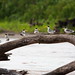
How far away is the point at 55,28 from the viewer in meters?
38.2

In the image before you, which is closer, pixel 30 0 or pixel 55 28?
pixel 55 28

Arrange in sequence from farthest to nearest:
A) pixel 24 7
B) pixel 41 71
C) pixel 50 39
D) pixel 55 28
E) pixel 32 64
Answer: pixel 24 7, pixel 55 28, pixel 32 64, pixel 41 71, pixel 50 39

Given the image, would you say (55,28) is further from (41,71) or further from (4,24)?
(41,71)

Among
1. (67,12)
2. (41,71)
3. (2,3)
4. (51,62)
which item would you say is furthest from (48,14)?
(41,71)

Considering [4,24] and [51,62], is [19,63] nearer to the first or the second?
[51,62]

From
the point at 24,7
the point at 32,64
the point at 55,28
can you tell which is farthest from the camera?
the point at 24,7

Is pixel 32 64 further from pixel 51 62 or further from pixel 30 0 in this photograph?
pixel 30 0

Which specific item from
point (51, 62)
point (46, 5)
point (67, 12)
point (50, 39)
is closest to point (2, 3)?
point (46, 5)

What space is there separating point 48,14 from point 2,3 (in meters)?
7.83

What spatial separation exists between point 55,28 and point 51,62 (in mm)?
22316

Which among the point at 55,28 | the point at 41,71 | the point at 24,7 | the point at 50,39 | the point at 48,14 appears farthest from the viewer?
the point at 24,7

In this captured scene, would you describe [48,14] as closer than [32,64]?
No

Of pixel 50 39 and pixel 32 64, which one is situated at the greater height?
pixel 50 39

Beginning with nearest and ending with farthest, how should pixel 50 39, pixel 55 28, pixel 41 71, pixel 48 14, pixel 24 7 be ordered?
1. pixel 50 39
2. pixel 41 71
3. pixel 55 28
4. pixel 48 14
5. pixel 24 7
